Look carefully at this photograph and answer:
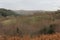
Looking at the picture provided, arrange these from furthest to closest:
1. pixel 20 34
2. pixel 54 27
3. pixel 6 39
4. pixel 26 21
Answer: pixel 26 21, pixel 54 27, pixel 20 34, pixel 6 39

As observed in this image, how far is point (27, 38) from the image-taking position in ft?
37.7

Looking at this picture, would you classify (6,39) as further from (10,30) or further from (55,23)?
(55,23)

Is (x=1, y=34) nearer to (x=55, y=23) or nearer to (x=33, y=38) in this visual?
(x=33, y=38)

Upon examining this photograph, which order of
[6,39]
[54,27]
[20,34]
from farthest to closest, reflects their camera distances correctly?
[54,27], [20,34], [6,39]

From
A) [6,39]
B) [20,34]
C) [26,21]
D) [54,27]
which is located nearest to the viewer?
[6,39]

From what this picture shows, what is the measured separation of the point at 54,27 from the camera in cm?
1348

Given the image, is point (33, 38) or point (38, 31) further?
point (38, 31)

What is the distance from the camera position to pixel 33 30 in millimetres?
12812

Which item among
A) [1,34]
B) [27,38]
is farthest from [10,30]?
[27,38]

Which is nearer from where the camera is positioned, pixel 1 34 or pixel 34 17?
pixel 1 34

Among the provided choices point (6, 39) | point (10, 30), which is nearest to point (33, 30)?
point (10, 30)

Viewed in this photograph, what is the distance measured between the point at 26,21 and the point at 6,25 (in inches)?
49.2

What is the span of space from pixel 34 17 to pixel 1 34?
11.6 ft

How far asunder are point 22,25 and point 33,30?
38.3 inches
